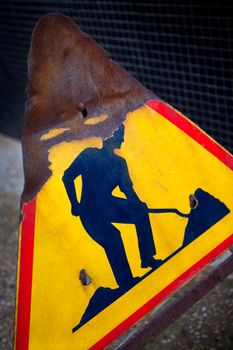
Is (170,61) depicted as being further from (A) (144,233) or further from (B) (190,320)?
(A) (144,233)

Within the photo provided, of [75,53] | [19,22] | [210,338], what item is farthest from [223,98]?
[75,53]

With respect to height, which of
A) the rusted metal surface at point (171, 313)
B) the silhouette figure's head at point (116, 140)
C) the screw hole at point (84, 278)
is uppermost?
the silhouette figure's head at point (116, 140)

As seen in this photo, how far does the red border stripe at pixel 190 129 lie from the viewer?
165cm

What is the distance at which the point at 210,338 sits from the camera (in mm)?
→ 2699

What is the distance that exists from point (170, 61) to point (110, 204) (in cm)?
266

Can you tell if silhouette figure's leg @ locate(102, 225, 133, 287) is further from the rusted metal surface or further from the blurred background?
the blurred background

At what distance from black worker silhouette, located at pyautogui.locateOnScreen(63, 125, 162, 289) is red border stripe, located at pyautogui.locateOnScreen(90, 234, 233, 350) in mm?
88

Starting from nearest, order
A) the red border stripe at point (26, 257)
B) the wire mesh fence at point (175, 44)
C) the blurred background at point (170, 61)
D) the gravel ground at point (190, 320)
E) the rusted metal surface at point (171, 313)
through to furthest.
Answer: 1. the red border stripe at point (26, 257)
2. the rusted metal surface at point (171, 313)
3. the gravel ground at point (190, 320)
4. the blurred background at point (170, 61)
5. the wire mesh fence at point (175, 44)

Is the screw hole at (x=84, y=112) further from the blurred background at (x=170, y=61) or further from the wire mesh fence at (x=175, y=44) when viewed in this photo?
the wire mesh fence at (x=175, y=44)

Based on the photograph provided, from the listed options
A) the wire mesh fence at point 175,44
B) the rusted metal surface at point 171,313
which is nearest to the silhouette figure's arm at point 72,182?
the rusted metal surface at point 171,313

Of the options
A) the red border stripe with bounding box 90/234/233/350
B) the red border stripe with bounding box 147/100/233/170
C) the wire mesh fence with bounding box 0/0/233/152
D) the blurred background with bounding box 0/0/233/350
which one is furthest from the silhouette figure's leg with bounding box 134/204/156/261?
the wire mesh fence with bounding box 0/0/233/152

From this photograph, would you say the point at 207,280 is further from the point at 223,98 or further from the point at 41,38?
the point at 223,98

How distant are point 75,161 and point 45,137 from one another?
0.10 metres

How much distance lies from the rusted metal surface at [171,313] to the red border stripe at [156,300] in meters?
0.08
